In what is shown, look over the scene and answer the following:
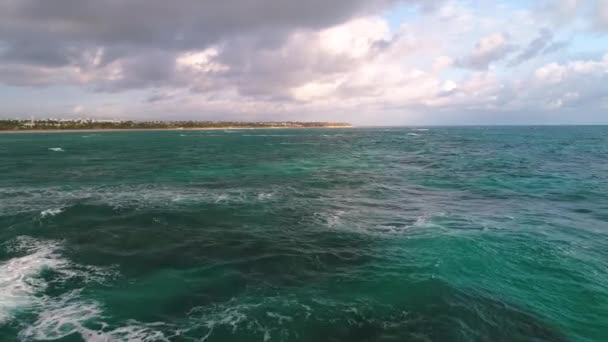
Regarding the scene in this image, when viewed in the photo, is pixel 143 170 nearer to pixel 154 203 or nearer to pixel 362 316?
pixel 154 203

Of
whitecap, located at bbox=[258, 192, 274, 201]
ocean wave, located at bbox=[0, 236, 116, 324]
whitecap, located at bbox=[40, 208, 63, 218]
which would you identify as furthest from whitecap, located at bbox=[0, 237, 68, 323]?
whitecap, located at bbox=[258, 192, 274, 201]

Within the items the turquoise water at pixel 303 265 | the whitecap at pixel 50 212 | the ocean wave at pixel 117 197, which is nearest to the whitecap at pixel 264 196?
the ocean wave at pixel 117 197

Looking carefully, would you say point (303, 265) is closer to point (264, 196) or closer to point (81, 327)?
point (81, 327)

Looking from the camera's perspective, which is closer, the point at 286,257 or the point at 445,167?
the point at 286,257

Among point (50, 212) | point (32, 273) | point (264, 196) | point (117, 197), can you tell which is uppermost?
point (264, 196)

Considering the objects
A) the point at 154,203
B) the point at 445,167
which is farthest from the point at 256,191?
the point at 445,167

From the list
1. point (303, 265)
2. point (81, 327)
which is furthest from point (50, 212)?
point (303, 265)

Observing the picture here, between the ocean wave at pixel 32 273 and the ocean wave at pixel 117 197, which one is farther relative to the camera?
the ocean wave at pixel 117 197

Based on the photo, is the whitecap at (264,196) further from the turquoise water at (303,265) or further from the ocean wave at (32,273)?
the ocean wave at (32,273)
